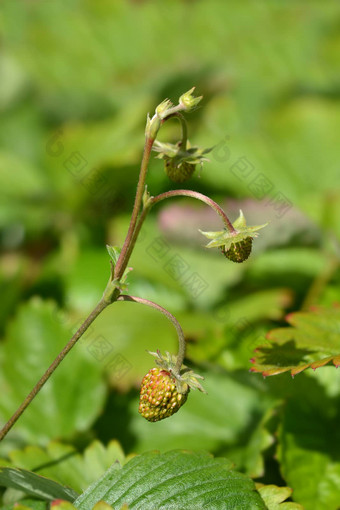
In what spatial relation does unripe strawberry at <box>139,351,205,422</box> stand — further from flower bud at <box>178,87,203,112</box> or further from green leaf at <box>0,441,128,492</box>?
flower bud at <box>178,87,203,112</box>

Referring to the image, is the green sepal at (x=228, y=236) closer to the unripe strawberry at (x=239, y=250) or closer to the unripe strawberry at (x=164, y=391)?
the unripe strawberry at (x=239, y=250)

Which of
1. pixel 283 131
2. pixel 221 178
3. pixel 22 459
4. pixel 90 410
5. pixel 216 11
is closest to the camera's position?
pixel 22 459

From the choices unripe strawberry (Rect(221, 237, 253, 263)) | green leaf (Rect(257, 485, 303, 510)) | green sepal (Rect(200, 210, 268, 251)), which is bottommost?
green leaf (Rect(257, 485, 303, 510))

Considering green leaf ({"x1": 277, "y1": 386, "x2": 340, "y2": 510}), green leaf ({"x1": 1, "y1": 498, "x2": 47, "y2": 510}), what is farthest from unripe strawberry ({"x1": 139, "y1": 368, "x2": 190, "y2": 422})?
green leaf ({"x1": 277, "y1": 386, "x2": 340, "y2": 510})

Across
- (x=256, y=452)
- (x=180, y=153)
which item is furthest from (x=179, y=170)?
(x=256, y=452)

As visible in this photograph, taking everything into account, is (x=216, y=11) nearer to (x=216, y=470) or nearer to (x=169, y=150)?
(x=169, y=150)

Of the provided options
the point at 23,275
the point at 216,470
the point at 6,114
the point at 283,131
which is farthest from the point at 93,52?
the point at 216,470

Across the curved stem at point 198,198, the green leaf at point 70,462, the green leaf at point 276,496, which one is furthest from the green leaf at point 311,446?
the curved stem at point 198,198
